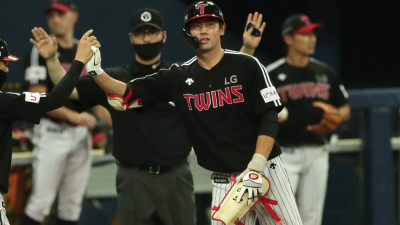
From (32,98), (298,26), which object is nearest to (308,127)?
(298,26)

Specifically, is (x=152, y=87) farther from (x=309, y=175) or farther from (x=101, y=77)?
(x=309, y=175)

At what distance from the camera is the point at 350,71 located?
435 inches

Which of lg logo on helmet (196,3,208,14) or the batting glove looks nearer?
the batting glove

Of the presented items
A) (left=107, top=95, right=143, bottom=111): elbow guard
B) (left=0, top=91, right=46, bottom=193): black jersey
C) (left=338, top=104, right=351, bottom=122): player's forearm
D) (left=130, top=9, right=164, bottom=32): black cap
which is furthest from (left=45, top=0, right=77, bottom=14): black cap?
(left=0, top=91, right=46, bottom=193): black jersey

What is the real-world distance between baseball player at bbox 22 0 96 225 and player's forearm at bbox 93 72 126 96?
1.78 metres

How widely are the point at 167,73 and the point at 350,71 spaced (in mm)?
6222

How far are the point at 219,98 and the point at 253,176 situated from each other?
0.50 m

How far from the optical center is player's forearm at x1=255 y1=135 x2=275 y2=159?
4762mm

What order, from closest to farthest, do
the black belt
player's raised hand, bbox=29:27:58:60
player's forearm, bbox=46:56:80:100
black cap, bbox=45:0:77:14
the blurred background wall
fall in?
player's raised hand, bbox=29:27:58:60 → player's forearm, bbox=46:56:80:100 → the black belt → black cap, bbox=45:0:77:14 → the blurred background wall

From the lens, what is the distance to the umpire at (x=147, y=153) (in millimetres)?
5629

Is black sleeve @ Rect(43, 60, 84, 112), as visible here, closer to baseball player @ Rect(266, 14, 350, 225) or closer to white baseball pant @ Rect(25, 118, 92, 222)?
white baseball pant @ Rect(25, 118, 92, 222)

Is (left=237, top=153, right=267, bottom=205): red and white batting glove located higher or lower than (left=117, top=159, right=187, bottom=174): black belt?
higher

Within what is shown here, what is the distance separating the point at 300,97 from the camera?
7137 millimetres

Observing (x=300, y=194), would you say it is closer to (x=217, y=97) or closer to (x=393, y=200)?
(x=393, y=200)
